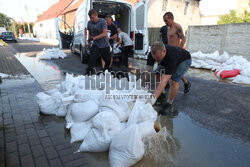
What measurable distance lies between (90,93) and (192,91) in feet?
Answer: 8.57

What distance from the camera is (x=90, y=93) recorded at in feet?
8.61

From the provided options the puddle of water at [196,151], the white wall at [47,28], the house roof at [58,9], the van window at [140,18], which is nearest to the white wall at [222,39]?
the van window at [140,18]

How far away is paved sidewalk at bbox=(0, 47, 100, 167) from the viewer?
179 centimetres

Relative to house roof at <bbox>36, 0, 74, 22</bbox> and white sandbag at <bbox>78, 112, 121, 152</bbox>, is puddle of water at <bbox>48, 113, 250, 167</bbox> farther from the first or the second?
house roof at <bbox>36, 0, 74, 22</bbox>

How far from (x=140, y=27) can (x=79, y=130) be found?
6067mm

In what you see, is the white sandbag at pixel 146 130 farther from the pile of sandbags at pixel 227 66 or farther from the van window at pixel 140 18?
the van window at pixel 140 18

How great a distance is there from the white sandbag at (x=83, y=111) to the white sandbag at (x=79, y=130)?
0.27 feet

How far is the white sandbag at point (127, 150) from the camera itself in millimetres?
1633

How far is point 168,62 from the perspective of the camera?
2.43 m

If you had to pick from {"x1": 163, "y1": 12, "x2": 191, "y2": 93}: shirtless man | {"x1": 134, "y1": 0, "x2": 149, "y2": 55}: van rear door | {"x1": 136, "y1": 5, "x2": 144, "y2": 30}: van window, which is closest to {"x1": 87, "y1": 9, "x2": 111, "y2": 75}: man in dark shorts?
{"x1": 163, "y1": 12, "x2": 191, "y2": 93}: shirtless man

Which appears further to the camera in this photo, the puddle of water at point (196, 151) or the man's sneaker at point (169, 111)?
the man's sneaker at point (169, 111)

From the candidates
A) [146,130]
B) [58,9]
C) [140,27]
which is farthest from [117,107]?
[58,9]

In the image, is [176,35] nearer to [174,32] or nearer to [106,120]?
[174,32]

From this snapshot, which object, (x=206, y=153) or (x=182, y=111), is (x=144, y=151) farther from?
(x=182, y=111)
